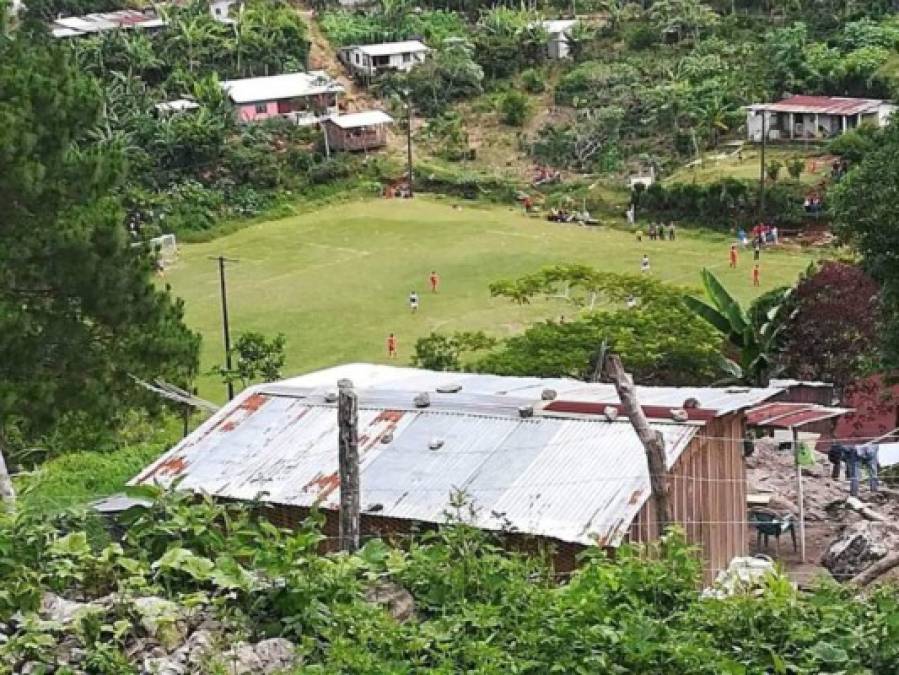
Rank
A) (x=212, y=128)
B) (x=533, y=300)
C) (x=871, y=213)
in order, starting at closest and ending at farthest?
(x=871, y=213) < (x=533, y=300) < (x=212, y=128)

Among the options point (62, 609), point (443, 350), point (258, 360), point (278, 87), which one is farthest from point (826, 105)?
point (62, 609)

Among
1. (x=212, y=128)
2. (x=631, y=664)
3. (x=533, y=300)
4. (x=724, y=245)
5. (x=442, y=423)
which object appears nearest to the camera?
(x=631, y=664)

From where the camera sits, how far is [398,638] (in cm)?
592

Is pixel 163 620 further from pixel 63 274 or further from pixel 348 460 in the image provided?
pixel 63 274

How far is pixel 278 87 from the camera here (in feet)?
155

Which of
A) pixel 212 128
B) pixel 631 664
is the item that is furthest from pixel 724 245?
pixel 631 664

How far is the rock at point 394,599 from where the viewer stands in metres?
6.35

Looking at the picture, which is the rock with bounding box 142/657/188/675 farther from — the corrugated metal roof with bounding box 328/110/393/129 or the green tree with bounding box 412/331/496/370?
the corrugated metal roof with bounding box 328/110/393/129

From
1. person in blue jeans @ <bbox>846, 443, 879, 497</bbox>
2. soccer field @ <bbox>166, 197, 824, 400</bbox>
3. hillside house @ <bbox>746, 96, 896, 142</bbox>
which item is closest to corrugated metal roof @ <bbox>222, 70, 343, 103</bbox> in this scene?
soccer field @ <bbox>166, 197, 824, 400</bbox>

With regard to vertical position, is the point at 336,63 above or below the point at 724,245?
above

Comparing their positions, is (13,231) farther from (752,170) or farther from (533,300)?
(752,170)

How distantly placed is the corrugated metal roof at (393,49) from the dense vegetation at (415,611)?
150ft

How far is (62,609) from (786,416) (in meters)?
8.48

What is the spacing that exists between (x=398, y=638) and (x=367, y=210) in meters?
34.7
